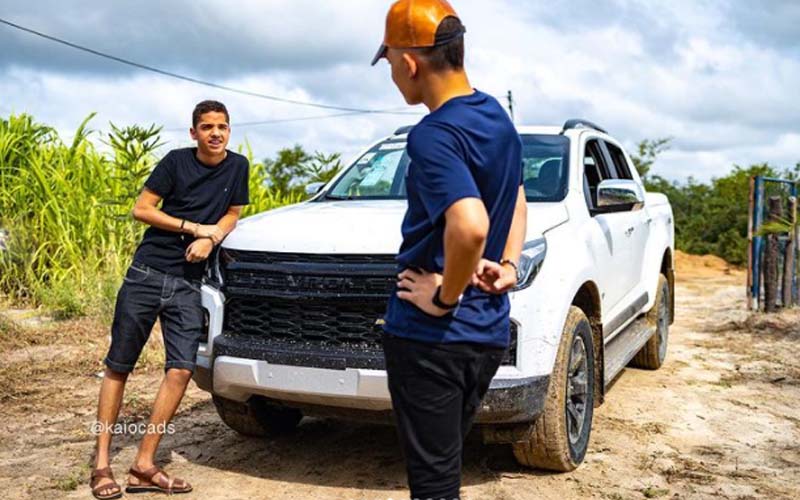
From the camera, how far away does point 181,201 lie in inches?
168

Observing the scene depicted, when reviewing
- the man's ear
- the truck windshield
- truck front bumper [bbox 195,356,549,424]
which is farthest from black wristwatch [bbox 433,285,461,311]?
the truck windshield

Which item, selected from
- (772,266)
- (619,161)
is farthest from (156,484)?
(772,266)

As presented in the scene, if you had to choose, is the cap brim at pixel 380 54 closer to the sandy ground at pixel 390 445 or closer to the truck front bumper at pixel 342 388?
the truck front bumper at pixel 342 388

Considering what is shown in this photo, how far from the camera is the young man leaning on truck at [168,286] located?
4.19 meters

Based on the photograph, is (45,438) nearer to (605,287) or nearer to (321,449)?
(321,449)

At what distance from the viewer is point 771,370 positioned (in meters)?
7.43

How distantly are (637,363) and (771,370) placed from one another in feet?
3.90

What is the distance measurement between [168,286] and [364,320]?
39.3 inches

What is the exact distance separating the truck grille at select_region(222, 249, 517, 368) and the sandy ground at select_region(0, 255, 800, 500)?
735 mm

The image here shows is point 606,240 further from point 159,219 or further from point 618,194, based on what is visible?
point 159,219

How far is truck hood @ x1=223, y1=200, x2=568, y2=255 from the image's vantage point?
4.04m

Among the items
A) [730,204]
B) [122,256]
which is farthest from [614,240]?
[730,204]

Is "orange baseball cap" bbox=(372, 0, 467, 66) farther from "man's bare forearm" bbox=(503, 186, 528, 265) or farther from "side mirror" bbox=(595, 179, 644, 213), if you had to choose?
"side mirror" bbox=(595, 179, 644, 213)

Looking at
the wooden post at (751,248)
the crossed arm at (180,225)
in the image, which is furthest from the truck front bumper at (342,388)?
the wooden post at (751,248)
